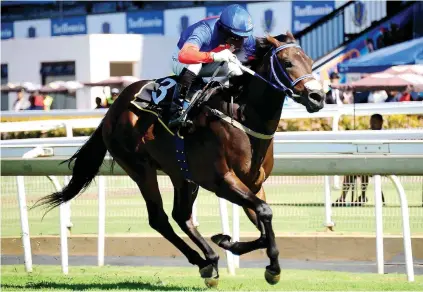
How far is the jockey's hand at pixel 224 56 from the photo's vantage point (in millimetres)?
8008

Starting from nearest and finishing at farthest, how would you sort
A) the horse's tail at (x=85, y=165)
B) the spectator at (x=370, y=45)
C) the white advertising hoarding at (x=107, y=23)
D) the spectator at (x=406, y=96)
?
the horse's tail at (x=85, y=165), the spectator at (x=406, y=96), the spectator at (x=370, y=45), the white advertising hoarding at (x=107, y=23)

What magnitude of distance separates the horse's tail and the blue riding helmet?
6.11 ft

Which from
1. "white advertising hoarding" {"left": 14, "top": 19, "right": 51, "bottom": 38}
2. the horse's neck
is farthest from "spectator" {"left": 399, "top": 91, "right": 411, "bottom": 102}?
"white advertising hoarding" {"left": 14, "top": 19, "right": 51, "bottom": 38}

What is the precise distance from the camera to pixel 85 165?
955cm

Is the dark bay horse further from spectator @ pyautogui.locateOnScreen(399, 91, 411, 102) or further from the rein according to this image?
spectator @ pyautogui.locateOnScreen(399, 91, 411, 102)

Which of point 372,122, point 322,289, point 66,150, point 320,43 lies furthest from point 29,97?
point 322,289

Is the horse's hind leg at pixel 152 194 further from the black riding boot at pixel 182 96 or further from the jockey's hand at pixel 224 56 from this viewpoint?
the jockey's hand at pixel 224 56

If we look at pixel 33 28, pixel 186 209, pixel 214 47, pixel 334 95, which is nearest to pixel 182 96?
pixel 214 47

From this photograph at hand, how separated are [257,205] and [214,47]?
1298 mm

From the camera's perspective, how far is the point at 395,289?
307 inches

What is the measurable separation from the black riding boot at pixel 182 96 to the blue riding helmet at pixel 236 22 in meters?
0.53

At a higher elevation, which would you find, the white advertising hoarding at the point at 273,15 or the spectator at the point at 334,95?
the white advertising hoarding at the point at 273,15

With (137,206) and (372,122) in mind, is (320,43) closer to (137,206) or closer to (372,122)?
A: (372,122)

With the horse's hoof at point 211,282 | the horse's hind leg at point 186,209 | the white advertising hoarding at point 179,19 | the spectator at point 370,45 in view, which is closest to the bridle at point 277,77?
the horse's hind leg at point 186,209
